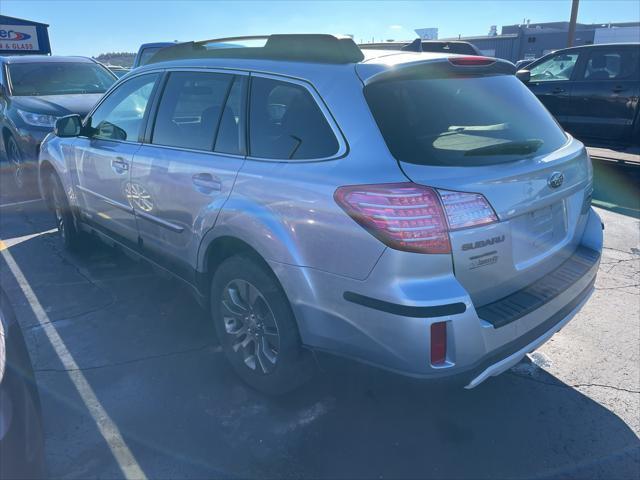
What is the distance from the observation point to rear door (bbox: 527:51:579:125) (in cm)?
888

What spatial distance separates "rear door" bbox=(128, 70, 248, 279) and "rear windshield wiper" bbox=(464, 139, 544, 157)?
1.22 metres

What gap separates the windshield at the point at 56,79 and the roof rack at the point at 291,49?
18.9ft

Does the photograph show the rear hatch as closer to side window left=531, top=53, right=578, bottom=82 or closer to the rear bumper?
the rear bumper

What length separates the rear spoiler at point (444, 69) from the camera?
8.18 ft

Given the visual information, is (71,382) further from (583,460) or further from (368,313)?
(583,460)

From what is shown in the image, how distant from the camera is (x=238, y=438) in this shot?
2734 mm

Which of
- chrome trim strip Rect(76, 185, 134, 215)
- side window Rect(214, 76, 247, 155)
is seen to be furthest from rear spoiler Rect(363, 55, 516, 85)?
chrome trim strip Rect(76, 185, 134, 215)

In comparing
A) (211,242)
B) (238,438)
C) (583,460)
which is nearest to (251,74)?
(211,242)

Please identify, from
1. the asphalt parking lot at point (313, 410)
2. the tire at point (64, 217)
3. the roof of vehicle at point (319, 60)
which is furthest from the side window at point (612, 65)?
the tire at point (64, 217)

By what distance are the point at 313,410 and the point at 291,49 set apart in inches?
77.9

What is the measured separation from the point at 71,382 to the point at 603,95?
27.8 ft

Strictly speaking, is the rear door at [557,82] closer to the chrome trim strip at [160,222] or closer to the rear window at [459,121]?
the rear window at [459,121]

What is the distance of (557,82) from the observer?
8984 mm

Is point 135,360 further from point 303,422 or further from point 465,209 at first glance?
point 465,209
